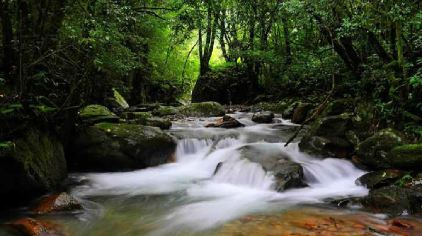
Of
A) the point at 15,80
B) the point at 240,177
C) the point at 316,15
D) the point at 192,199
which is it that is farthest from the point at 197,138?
the point at 15,80

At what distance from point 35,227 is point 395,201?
4777 mm

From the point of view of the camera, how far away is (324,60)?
1168 centimetres

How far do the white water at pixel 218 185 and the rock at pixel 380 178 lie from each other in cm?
15

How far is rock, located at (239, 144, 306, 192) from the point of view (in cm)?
666

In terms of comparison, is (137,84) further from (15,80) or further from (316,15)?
(15,80)

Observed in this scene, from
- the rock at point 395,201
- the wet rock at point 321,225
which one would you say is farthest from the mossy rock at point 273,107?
the wet rock at point 321,225

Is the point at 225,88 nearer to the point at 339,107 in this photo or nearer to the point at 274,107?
the point at 274,107

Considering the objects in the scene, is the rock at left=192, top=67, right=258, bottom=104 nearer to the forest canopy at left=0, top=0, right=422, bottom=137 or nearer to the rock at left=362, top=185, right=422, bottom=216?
the forest canopy at left=0, top=0, right=422, bottom=137

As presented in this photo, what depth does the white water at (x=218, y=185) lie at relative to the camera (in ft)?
19.0

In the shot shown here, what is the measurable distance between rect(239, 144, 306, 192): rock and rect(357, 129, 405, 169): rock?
51.3 inches

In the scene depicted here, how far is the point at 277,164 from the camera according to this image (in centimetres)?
736

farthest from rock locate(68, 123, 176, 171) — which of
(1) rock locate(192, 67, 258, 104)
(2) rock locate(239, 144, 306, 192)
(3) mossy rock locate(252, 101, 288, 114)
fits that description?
(1) rock locate(192, 67, 258, 104)

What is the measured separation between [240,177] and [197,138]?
9.42 feet

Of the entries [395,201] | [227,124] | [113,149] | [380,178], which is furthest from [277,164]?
[227,124]
